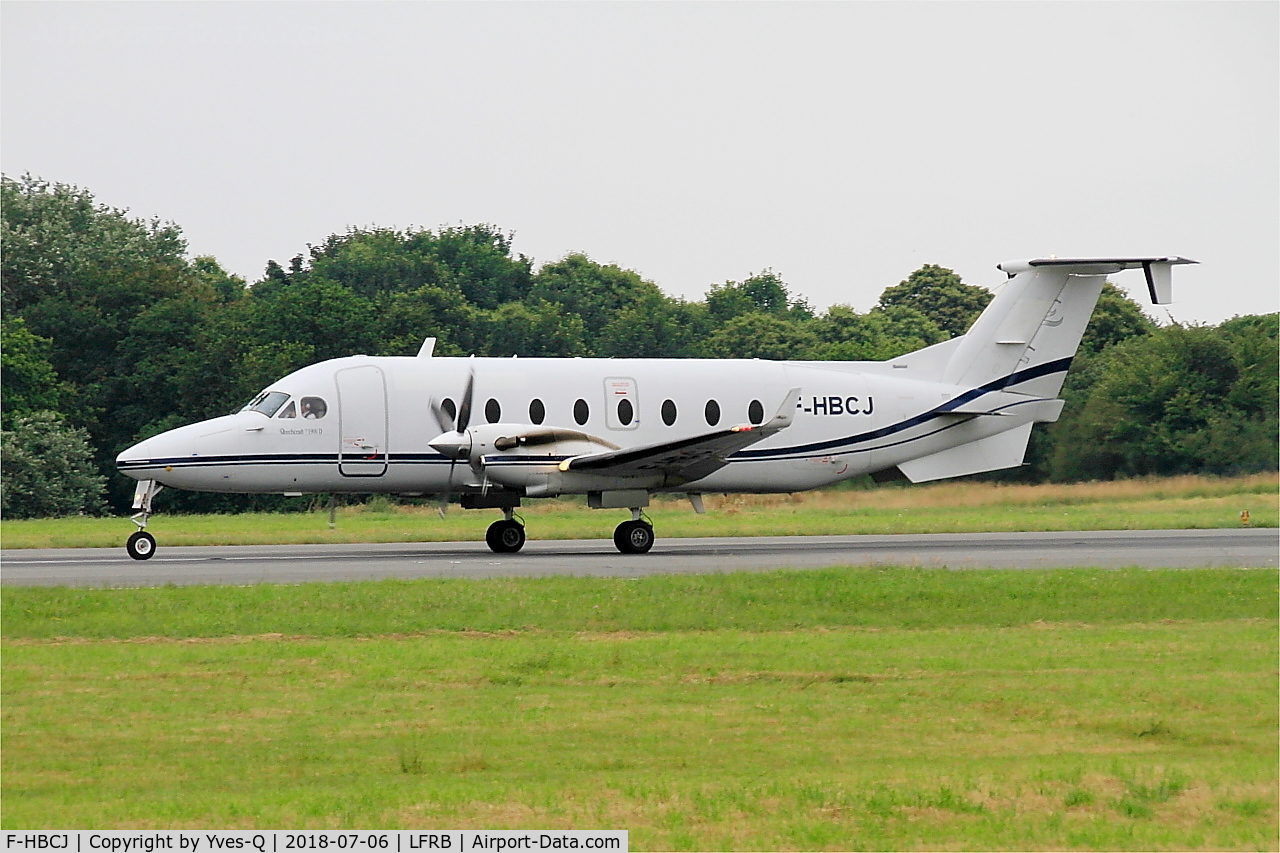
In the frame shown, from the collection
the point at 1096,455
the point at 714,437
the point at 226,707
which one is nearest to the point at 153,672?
the point at 226,707

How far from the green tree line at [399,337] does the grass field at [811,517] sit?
1.71 meters

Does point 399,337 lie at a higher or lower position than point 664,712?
higher

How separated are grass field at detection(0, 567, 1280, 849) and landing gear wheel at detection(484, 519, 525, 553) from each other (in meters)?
7.69

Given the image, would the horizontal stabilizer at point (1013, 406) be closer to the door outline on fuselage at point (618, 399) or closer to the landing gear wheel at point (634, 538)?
the door outline on fuselage at point (618, 399)

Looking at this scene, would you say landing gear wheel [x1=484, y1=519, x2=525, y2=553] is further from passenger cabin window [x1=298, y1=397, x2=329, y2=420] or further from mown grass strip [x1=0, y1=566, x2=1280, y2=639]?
mown grass strip [x1=0, y1=566, x2=1280, y2=639]

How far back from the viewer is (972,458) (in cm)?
2998

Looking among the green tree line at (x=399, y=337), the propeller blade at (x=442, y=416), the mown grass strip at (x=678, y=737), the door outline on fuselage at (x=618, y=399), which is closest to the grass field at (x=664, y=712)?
the mown grass strip at (x=678, y=737)

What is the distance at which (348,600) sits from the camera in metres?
18.1

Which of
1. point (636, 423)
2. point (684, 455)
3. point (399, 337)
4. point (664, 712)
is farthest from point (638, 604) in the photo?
point (399, 337)

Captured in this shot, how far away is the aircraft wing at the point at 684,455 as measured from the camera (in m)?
25.2

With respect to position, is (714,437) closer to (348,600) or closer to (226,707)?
(348,600)

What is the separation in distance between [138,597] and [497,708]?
8.01m

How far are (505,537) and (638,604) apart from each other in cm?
931

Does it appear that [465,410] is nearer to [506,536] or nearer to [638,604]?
[506,536]
